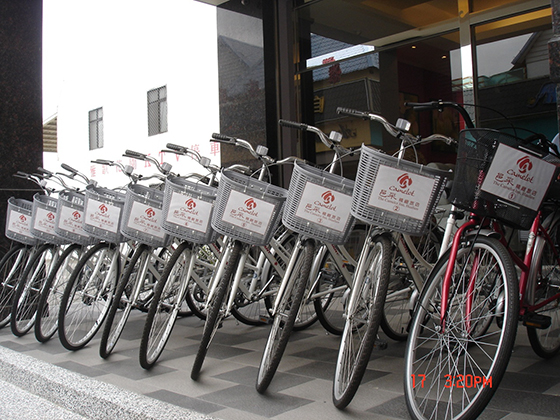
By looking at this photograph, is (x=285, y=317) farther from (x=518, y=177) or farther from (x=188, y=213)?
(x=518, y=177)

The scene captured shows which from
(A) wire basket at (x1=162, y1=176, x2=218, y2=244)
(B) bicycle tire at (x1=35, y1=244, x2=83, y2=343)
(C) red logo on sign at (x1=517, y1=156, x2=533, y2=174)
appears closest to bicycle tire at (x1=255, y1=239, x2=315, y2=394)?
(A) wire basket at (x1=162, y1=176, x2=218, y2=244)

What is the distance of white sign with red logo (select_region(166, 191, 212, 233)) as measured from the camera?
11.3 ft

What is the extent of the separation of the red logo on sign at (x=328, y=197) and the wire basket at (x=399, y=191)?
1.17 feet

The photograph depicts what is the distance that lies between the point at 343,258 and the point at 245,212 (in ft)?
2.64

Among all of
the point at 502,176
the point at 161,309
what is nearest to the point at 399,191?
the point at 502,176

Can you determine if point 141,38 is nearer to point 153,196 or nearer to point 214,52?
point 214,52

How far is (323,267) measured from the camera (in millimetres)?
3768

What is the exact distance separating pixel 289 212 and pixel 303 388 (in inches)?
35.2

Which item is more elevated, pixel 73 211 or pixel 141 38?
pixel 141 38

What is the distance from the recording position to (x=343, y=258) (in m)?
3.66

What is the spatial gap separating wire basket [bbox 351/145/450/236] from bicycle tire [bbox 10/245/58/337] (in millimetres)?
3058

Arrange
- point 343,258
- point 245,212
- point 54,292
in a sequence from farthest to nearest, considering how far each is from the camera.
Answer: point 54,292, point 343,258, point 245,212

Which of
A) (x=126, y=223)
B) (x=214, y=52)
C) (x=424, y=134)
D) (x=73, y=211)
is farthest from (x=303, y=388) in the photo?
(x=214, y=52)

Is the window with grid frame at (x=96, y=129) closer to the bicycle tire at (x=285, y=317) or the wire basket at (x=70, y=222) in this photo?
the wire basket at (x=70, y=222)
